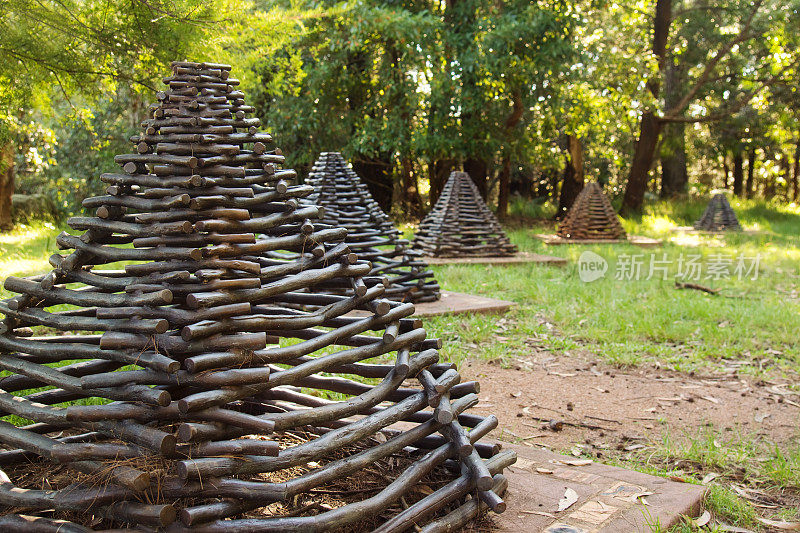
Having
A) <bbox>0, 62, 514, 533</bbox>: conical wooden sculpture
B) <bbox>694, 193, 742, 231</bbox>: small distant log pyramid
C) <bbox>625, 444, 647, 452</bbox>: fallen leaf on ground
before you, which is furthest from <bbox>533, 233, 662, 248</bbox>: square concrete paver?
<bbox>0, 62, 514, 533</bbox>: conical wooden sculpture

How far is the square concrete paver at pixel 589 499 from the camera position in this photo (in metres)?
2.62

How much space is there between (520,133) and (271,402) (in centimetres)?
1299

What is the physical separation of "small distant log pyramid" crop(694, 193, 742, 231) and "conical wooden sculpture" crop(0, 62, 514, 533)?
13497mm

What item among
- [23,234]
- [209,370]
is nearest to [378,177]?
[23,234]

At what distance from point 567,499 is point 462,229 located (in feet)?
25.4

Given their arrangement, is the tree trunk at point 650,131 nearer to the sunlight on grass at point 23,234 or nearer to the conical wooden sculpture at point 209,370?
the sunlight on grass at point 23,234

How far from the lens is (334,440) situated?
241 centimetres

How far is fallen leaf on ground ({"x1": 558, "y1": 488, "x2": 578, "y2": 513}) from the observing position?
2746mm

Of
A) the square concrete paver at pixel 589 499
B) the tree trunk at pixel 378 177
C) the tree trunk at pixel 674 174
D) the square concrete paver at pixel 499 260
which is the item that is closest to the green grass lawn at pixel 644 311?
the square concrete paver at pixel 499 260

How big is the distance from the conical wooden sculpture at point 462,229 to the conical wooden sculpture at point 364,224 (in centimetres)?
296

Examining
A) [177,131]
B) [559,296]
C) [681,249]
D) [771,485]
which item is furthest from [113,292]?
[681,249]

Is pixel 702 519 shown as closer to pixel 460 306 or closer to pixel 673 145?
pixel 460 306

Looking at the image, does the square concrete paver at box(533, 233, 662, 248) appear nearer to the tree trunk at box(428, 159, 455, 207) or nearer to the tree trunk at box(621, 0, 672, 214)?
the tree trunk at box(428, 159, 455, 207)

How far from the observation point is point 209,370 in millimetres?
2232
